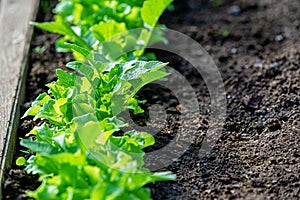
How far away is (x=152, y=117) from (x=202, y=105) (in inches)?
12.9

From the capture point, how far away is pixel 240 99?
127 inches

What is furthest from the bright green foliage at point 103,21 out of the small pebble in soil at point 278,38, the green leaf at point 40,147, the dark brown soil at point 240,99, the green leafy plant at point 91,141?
the green leaf at point 40,147

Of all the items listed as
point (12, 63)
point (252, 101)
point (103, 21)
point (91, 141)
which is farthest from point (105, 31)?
point (91, 141)

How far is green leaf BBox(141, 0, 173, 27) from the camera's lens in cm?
315

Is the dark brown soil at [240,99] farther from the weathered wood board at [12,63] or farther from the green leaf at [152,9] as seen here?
the green leaf at [152,9]

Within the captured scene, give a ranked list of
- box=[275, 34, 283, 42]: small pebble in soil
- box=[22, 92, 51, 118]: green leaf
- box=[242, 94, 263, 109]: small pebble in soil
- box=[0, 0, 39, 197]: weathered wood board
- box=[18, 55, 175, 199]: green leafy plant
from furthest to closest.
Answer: box=[275, 34, 283, 42]: small pebble in soil < box=[242, 94, 263, 109]: small pebble in soil < box=[0, 0, 39, 197]: weathered wood board < box=[22, 92, 51, 118]: green leaf < box=[18, 55, 175, 199]: green leafy plant

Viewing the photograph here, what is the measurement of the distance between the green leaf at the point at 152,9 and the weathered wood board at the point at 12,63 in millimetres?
721

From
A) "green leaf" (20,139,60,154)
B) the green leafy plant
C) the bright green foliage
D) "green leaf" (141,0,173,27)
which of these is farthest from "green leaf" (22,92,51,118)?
"green leaf" (141,0,173,27)

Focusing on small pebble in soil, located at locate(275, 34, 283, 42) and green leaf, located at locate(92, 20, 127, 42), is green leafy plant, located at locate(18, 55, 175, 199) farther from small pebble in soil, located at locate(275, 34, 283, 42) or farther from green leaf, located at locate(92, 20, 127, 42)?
small pebble in soil, located at locate(275, 34, 283, 42)

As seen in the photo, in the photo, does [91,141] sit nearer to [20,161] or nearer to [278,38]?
[20,161]

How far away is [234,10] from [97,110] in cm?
174

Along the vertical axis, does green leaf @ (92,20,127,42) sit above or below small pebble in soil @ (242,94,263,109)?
above

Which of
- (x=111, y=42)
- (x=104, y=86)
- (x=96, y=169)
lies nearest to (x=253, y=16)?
(x=111, y=42)

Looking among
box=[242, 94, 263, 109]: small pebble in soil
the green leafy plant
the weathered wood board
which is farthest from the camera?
box=[242, 94, 263, 109]: small pebble in soil
